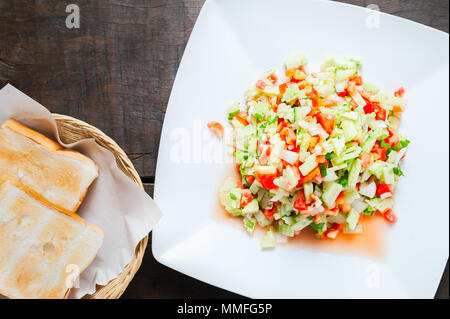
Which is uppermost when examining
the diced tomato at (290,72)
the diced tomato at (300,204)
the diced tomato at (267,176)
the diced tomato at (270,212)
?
the diced tomato at (290,72)

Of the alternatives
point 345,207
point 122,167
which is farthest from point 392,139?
point 122,167

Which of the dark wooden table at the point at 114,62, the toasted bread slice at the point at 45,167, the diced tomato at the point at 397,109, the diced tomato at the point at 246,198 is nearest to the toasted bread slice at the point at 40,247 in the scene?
the toasted bread slice at the point at 45,167

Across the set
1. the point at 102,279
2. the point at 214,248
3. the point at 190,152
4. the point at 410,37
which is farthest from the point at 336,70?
the point at 102,279

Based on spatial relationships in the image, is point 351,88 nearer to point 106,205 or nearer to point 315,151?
point 315,151

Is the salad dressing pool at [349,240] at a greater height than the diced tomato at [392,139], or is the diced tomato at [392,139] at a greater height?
the diced tomato at [392,139]

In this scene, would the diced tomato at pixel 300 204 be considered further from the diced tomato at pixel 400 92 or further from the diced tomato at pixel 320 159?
the diced tomato at pixel 400 92

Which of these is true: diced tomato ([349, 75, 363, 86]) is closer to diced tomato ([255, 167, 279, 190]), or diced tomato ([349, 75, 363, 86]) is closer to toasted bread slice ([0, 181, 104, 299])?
diced tomato ([255, 167, 279, 190])

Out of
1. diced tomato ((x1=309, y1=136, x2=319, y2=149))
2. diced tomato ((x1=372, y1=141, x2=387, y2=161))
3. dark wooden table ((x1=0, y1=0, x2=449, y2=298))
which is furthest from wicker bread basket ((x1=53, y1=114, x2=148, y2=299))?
diced tomato ((x1=372, y1=141, x2=387, y2=161))
